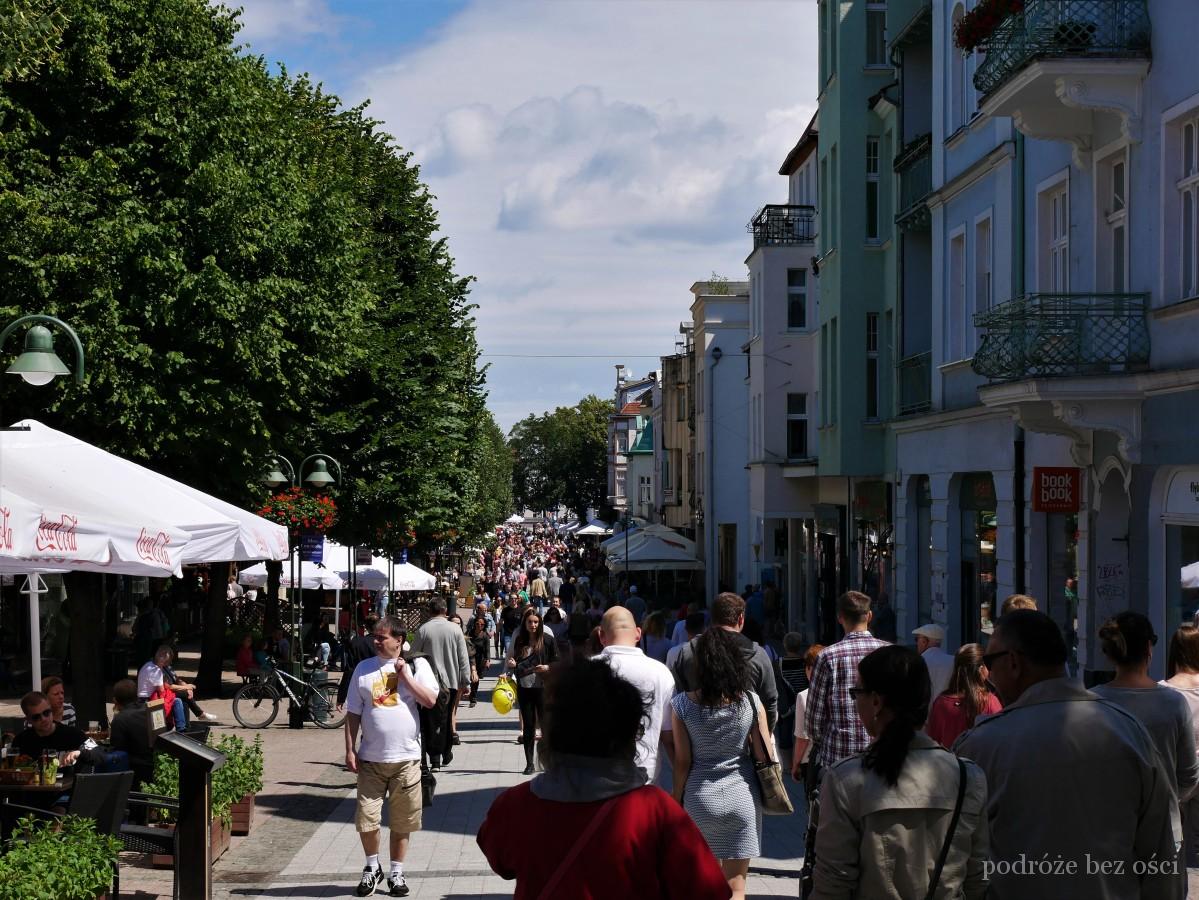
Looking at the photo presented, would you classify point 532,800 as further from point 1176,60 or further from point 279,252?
point 279,252

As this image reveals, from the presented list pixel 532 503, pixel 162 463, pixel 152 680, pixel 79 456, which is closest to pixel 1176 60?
pixel 79 456

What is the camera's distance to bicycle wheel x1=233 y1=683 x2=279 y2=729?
2255 centimetres

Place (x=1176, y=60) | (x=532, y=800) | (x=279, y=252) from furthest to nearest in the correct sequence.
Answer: (x=279, y=252)
(x=1176, y=60)
(x=532, y=800)

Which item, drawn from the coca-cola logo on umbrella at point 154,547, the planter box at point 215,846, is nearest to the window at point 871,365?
the planter box at point 215,846

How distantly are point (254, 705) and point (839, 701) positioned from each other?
15531 mm

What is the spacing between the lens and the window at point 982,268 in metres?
21.3

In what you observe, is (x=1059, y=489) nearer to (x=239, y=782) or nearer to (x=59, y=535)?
(x=239, y=782)

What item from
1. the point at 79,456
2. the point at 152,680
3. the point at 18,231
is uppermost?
the point at 18,231

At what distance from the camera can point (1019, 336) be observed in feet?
51.4

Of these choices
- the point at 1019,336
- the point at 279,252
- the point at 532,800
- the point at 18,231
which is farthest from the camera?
the point at 279,252

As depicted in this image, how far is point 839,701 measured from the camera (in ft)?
28.8

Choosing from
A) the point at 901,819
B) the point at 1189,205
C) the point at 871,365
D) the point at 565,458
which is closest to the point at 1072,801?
the point at 901,819

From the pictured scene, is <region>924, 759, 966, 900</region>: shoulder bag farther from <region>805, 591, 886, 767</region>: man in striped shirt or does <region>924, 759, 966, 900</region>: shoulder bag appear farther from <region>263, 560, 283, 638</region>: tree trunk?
<region>263, 560, 283, 638</region>: tree trunk

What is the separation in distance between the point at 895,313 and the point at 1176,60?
40.2 ft
